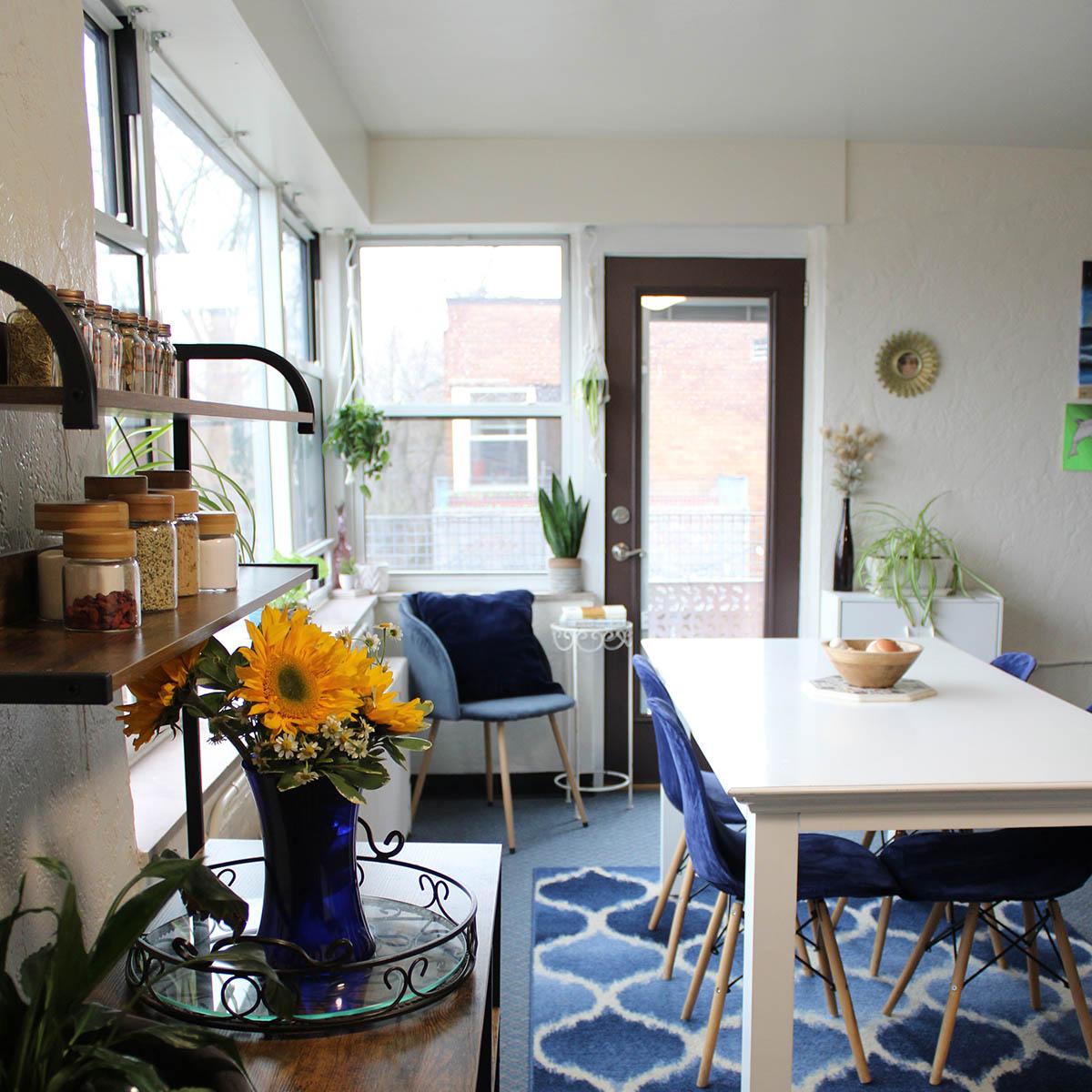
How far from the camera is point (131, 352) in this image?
45.1 inches

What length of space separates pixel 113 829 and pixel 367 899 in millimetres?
332

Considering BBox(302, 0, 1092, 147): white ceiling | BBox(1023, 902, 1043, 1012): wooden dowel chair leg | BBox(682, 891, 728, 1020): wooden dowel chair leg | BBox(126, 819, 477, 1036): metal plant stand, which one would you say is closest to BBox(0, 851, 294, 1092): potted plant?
BBox(126, 819, 477, 1036): metal plant stand

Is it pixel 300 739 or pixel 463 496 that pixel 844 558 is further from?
pixel 300 739

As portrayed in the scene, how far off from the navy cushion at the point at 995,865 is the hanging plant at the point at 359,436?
244 centimetres

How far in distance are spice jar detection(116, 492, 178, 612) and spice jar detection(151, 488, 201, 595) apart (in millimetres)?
68

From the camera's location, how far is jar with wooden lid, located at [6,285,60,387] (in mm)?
967

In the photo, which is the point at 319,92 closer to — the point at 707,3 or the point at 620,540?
the point at 707,3

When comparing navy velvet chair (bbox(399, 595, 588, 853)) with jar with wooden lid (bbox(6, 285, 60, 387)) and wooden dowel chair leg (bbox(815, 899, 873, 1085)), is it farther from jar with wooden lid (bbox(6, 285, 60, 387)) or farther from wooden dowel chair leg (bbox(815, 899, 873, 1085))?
jar with wooden lid (bbox(6, 285, 60, 387))

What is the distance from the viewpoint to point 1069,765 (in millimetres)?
2025

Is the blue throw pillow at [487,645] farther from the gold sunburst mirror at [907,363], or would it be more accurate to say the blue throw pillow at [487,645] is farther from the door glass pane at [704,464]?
the gold sunburst mirror at [907,363]

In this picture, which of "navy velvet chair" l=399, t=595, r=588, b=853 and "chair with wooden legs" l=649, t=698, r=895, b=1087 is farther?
"navy velvet chair" l=399, t=595, r=588, b=853

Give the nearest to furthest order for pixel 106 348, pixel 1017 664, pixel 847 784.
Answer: pixel 106 348 < pixel 847 784 < pixel 1017 664

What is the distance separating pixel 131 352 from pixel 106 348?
3.6 inches

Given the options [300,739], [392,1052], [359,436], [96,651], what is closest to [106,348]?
[96,651]
